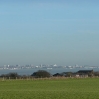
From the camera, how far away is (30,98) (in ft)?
118

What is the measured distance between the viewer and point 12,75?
394 feet

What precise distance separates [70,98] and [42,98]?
2690mm

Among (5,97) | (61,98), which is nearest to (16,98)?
(5,97)

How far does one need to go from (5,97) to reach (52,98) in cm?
469

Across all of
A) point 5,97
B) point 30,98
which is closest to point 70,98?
point 30,98

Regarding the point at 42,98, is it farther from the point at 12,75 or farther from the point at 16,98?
the point at 12,75

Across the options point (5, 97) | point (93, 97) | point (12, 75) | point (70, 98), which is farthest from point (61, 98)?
point (12, 75)

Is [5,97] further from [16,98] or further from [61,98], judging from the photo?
[61,98]

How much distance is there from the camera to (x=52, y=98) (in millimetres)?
35719

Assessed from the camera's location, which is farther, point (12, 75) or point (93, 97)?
point (12, 75)

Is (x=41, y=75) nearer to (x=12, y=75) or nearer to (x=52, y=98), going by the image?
(x=12, y=75)

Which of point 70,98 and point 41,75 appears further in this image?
point 41,75

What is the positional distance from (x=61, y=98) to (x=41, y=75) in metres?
92.5

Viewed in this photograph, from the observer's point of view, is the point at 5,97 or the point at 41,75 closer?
the point at 5,97
